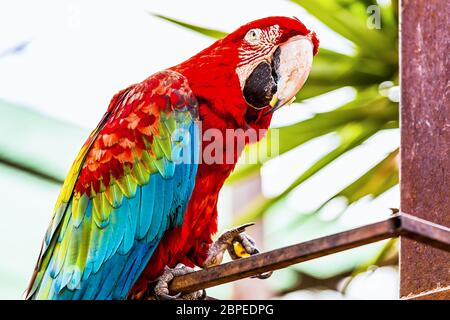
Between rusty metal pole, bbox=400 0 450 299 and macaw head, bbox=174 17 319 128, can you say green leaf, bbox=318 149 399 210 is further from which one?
rusty metal pole, bbox=400 0 450 299

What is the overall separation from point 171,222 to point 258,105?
0.42 meters

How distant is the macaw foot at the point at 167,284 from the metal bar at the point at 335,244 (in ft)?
1.35

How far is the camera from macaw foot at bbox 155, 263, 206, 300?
2.23m

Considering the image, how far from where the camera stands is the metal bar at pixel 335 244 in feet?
4.91

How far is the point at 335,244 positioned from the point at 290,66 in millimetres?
1090

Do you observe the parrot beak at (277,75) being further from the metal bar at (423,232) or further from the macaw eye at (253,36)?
the metal bar at (423,232)

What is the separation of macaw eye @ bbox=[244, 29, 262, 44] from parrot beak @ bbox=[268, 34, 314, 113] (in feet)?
0.21

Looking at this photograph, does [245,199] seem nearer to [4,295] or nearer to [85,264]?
[4,295]

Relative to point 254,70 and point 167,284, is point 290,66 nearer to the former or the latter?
point 254,70

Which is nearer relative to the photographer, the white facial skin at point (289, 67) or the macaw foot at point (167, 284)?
the macaw foot at point (167, 284)

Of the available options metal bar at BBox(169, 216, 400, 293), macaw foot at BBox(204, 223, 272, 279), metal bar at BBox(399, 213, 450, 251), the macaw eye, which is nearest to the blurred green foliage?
the macaw eye

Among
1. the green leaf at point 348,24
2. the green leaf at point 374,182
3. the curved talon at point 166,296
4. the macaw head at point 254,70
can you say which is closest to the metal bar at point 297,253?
the curved talon at point 166,296

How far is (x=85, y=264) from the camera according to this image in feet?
7.80
